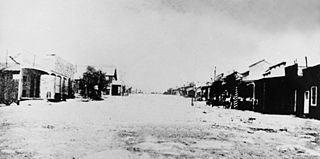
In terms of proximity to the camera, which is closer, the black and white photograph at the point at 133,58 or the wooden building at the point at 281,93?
the black and white photograph at the point at 133,58

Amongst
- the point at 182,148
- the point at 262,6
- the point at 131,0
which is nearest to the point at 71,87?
the point at 131,0

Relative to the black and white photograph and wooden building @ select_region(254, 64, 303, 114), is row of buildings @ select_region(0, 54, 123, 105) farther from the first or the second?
wooden building @ select_region(254, 64, 303, 114)

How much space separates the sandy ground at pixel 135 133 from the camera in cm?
147

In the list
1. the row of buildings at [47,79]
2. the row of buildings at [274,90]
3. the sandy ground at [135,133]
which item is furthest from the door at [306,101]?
the row of buildings at [47,79]

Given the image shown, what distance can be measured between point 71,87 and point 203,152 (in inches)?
30.3

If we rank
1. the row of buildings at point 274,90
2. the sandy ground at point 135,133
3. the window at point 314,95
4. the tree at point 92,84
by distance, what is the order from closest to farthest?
the sandy ground at point 135,133 → the tree at point 92,84 → the row of buildings at point 274,90 → the window at point 314,95

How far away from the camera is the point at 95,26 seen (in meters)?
1.56

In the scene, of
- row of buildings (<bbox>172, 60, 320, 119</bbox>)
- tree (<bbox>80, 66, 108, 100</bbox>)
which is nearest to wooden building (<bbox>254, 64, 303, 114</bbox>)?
row of buildings (<bbox>172, 60, 320, 119</bbox>)

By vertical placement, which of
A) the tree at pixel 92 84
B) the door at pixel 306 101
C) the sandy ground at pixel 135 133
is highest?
the tree at pixel 92 84

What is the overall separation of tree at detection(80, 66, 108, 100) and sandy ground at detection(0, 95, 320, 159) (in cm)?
8

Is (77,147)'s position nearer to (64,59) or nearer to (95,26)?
(64,59)

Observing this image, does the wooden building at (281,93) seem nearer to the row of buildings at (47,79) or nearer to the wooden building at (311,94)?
the wooden building at (311,94)

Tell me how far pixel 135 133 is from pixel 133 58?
1.22 feet

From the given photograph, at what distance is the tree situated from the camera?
1608 mm
